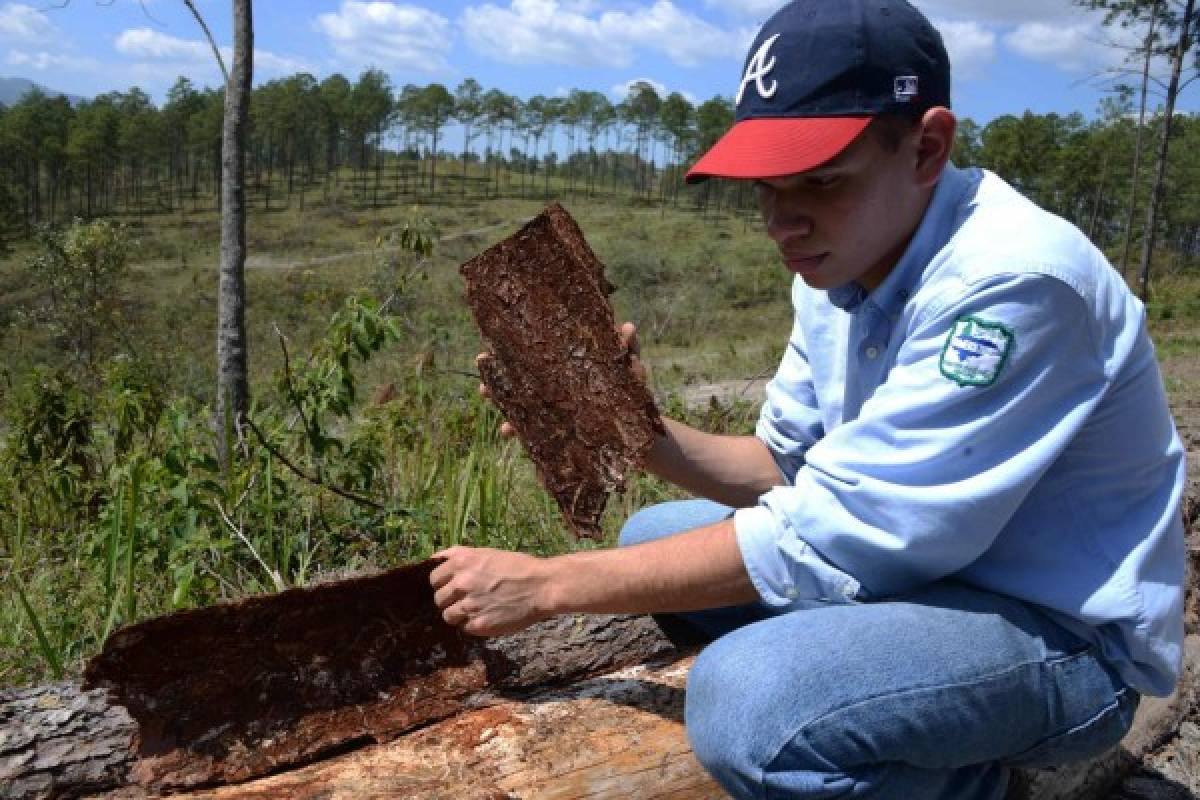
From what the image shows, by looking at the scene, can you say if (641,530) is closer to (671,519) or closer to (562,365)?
(671,519)

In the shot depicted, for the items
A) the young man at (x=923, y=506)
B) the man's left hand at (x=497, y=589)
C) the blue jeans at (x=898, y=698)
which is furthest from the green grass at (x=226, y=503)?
the blue jeans at (x=898, y=698)

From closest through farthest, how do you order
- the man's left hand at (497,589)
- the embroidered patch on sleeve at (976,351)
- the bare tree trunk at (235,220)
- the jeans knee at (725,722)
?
the embroidered patch on sleeve at (976,351) < the jeans knee at (725,722) < the man's left hand at (497,589) < the bare tree trunk at (235,220)

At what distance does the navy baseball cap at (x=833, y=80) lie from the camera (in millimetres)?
1371

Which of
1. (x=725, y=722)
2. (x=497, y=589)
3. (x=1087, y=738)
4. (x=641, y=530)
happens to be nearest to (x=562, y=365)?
(x=641, y=530)

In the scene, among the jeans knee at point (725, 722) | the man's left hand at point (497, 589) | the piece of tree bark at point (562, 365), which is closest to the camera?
the jeans knee at point (725, 722)

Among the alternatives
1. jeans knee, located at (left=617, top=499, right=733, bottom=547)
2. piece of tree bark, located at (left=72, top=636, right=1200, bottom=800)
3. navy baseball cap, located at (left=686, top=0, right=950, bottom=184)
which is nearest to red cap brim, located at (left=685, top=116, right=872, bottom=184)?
navy baseball cap, located at (left=686, top=0, right=950, bottom=184)

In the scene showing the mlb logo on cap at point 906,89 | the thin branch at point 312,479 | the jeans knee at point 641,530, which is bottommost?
the thin branch at point 312,479

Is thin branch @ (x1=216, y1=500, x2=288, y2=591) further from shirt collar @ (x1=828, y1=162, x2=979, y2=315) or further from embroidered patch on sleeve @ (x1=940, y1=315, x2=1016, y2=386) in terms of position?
embroidered patch on sleeve @ (x1=940, y1=315, x2=1016, y2=386)

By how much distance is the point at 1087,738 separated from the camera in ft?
5.02

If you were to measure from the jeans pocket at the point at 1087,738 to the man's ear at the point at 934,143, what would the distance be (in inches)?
33.4

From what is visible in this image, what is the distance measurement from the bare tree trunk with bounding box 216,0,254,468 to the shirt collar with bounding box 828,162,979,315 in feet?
11.3

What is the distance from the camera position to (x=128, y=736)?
69.4 inches

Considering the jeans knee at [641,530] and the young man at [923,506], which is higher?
the young man at [923,506]

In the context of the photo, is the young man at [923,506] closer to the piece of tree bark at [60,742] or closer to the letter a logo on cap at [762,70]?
the letter a logo on cap at [762,70]
